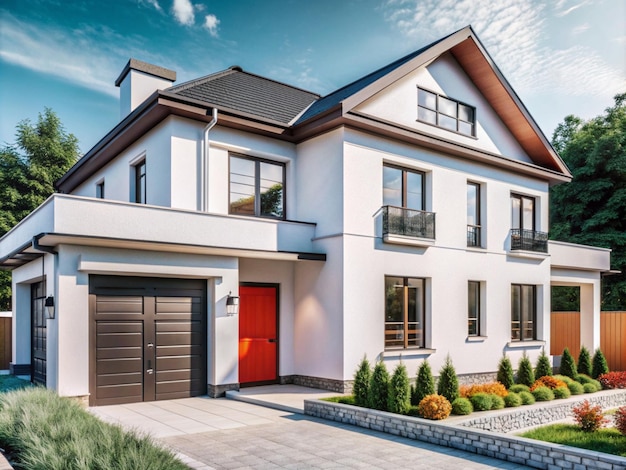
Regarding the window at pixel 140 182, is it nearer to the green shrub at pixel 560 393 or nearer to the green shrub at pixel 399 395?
the green shrub at pixel 399 395

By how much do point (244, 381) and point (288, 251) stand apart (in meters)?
3.17

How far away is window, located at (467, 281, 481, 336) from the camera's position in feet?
46.9

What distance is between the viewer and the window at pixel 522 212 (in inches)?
629

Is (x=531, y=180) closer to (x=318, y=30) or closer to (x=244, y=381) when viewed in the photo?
(x=318, y=30)

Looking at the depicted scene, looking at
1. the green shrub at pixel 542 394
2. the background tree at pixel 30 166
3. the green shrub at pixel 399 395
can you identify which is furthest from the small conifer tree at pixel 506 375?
the background tree at pixel 30 166

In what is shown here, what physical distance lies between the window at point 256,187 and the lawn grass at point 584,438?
7442 millimetres

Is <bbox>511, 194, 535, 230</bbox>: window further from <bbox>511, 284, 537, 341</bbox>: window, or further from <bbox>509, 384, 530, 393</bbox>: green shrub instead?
<bbox>509, 384, 530, 393</bbox>: green shrub

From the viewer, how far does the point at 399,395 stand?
8.59 metres

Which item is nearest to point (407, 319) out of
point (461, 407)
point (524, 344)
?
point (461, 407)

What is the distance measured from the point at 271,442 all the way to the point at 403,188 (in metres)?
7.54

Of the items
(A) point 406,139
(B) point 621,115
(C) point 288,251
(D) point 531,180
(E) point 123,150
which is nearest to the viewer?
(C) point 288,251

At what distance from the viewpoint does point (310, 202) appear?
1262cm

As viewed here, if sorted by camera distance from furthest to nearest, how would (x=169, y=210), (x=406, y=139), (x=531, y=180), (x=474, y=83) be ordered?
(x=531, y=180)
(x=474, y=83)
(x=406, y=139)
(x=169, y=210)

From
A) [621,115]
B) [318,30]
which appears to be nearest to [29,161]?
[318,30]
